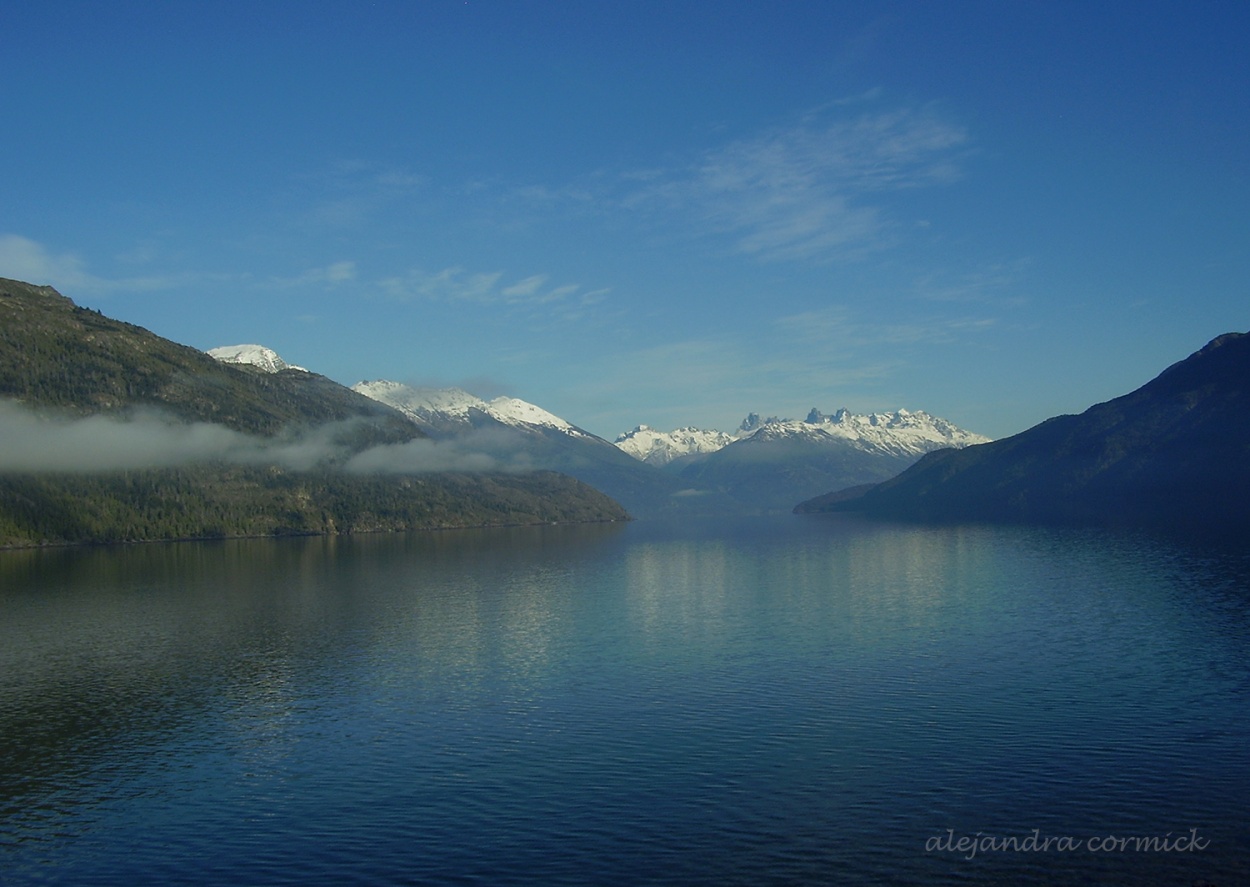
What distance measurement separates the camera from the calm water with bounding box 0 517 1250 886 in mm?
44188

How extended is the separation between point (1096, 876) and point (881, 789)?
1276 cm

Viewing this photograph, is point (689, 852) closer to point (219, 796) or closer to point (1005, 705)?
point (219, 796)

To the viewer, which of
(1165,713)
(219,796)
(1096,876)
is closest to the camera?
(1096,876)

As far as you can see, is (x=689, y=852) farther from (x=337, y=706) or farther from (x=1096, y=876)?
(x=337, y=706)

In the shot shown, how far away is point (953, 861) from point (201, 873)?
115 feet

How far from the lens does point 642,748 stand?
61.0m

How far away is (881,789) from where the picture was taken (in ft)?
169

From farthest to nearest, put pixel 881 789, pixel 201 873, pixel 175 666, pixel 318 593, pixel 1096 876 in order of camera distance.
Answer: pixel 318 593, pixel 175 666, pixel 881 789, pixel 201 873, pixel 1096 876

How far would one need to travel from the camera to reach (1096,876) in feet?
133

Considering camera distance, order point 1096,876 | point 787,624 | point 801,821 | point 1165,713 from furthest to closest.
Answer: point 787,624 < point 1165,713 < point 801,821 < point 1096,876

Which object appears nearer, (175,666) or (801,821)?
(801,821)

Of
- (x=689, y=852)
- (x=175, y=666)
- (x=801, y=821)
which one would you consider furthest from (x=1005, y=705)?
(x=175, y=666)

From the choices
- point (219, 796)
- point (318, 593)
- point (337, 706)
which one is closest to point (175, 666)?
point (337, 706)

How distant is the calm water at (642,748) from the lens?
4419 centimetres
